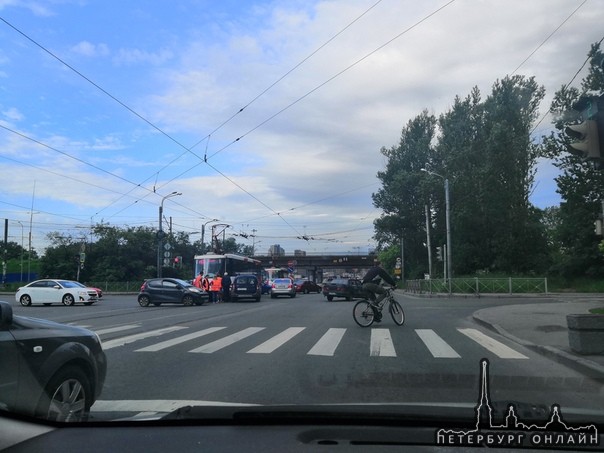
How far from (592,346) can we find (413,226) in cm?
5741

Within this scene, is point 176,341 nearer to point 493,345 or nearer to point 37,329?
point 493,345

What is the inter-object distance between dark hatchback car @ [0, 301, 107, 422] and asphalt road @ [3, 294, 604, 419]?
0.34m

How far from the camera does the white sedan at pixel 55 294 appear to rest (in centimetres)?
2980

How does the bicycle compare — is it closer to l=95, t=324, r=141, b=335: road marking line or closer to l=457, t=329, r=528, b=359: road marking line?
l=457, t=329, r=528, b=359: road marking line

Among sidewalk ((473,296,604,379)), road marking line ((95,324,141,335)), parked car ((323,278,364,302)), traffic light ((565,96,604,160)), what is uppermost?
traffic light ((565,96,604,160))

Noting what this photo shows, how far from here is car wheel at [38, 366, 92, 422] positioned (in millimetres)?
4383

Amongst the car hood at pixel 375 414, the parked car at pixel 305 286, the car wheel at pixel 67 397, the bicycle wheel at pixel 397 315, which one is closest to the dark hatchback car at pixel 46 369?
the car wheel at pixel 67 397

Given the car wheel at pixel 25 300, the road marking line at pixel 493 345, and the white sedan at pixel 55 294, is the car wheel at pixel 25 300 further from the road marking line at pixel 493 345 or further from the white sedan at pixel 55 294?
the road marking line at pixel 493 345

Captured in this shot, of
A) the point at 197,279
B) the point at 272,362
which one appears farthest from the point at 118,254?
the point at 272,362

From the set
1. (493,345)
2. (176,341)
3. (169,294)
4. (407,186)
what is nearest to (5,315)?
(176,341)

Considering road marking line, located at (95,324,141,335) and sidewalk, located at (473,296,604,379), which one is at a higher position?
sidewalk, located at (473,296,604,379)

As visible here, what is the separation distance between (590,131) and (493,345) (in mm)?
5495

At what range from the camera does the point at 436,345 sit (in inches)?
420

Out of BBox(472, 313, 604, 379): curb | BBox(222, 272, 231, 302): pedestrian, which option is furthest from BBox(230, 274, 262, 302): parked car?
BBox(472, 313, 604, 379): curb
